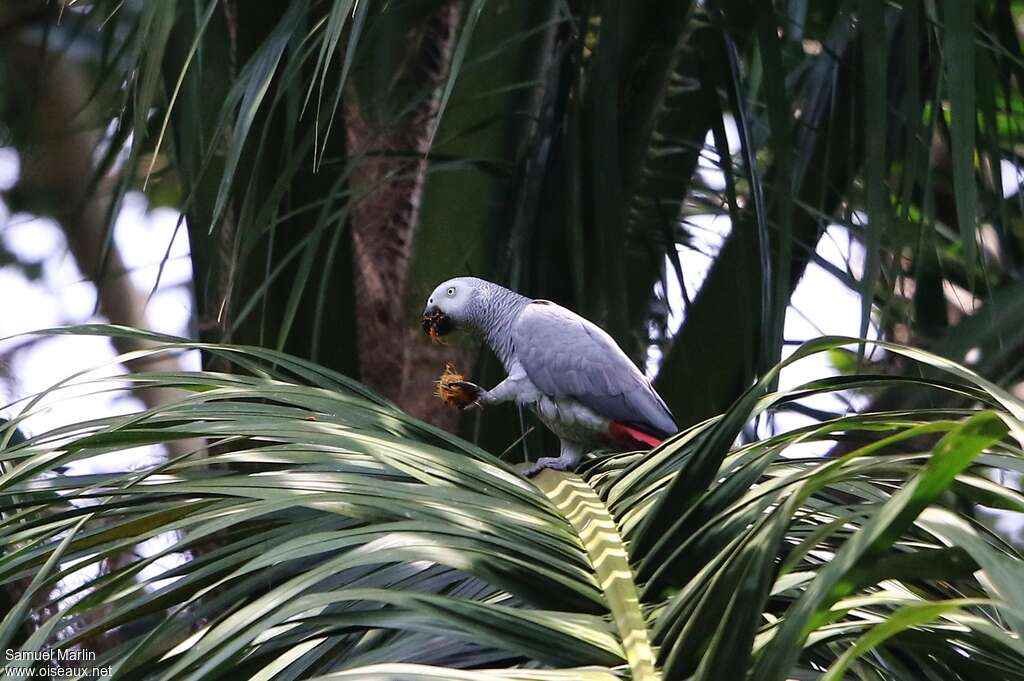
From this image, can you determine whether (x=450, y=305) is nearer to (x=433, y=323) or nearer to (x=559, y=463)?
(x=433, y=323)

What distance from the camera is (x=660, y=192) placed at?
88.4 inches

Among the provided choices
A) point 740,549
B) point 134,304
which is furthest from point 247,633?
point 134,304

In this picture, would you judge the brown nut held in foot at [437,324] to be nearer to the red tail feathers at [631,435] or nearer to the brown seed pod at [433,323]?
the brown seed pod at [433,323]

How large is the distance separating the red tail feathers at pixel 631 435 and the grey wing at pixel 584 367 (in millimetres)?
11

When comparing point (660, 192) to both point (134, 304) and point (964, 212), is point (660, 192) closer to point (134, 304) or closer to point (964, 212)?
point (964, 212)

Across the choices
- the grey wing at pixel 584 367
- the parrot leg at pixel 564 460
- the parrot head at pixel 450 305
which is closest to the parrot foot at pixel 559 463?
the parrot leg at pixel 564 460

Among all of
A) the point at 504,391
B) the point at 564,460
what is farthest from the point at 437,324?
the point at 564,460

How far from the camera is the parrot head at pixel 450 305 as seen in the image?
2.01m

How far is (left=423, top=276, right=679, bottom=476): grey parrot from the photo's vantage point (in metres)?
1.90

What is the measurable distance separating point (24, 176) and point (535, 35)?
2.51 meters

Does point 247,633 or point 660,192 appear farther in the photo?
point 660,192

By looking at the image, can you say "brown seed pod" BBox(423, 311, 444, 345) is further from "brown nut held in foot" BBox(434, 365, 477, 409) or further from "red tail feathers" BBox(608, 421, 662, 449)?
"red tail feathers" BBox(608, 421, 662, 449)

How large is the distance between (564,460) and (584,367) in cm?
19

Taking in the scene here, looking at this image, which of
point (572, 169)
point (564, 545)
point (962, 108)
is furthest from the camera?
point (572, 169)
